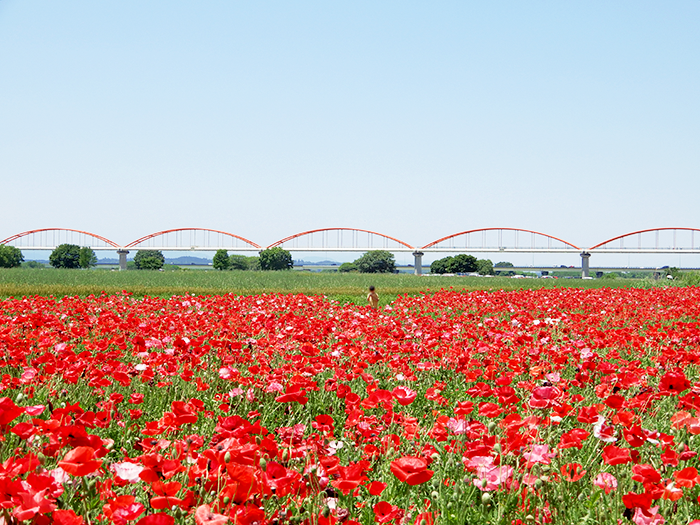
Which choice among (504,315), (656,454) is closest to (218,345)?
(656,454)

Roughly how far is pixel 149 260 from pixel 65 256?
762 inches

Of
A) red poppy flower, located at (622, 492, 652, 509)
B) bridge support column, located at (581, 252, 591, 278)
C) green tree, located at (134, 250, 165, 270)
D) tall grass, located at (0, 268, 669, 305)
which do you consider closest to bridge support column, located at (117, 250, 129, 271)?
green tree, located at (134, 250, 165, 270)

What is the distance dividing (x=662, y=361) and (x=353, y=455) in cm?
332

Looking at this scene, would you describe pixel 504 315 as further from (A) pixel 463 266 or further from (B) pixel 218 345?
(A) pixel 463 266

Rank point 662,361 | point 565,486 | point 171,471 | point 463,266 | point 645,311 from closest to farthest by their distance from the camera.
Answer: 1. point 171,471
2. point 565,486
3. point 662,361
4. point 645,311
5. point 463,266

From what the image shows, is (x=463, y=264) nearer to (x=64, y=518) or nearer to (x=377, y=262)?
(x=377, y=262)

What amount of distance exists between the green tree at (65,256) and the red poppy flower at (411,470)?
4729 inches

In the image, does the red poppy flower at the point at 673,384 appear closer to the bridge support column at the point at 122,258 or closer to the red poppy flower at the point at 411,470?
the red poppy flower at the point at 411,470

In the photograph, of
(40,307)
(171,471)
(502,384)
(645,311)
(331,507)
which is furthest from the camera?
(645,311)

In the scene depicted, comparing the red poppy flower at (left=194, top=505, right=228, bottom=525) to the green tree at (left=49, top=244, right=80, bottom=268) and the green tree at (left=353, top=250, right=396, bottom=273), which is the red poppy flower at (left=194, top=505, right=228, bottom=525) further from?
the green tree at (left=49, top=244, right=80, bottom=268)

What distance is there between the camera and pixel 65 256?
106 metres

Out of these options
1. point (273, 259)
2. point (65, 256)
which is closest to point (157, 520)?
point (273, 259)

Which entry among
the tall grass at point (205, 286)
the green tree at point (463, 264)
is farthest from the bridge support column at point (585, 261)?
the tall grass at point (205, 286)

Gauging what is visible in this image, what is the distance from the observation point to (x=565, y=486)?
264cm
